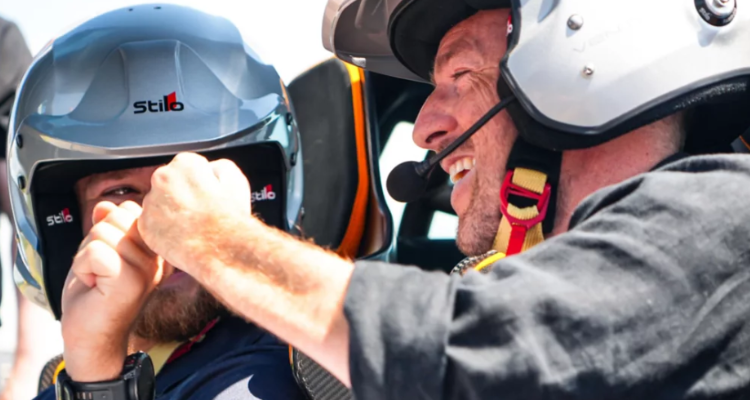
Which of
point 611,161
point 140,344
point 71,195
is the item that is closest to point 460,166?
point 611,161

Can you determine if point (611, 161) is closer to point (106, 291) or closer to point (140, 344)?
point (106, 291)

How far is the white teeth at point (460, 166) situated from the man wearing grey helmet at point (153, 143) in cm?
40

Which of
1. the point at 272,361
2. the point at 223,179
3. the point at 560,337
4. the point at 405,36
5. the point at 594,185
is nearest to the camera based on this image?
the point at 560,337

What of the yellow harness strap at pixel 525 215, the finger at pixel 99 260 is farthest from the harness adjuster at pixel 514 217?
the finger at pixel 99 260

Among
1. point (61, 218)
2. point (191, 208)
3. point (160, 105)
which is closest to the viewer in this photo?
point (191, 208)

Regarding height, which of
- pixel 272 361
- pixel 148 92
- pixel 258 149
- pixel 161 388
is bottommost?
pixel 161 388

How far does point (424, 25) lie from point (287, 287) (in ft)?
2.90

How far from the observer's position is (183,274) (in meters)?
1.81

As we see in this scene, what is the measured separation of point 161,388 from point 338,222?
0.62 m

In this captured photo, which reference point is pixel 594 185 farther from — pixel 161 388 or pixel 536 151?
pixel 161 388

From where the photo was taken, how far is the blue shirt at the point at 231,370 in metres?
1.48

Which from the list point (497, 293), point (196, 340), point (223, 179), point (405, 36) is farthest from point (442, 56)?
point (497, 293)

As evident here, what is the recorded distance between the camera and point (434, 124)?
1.57 meters

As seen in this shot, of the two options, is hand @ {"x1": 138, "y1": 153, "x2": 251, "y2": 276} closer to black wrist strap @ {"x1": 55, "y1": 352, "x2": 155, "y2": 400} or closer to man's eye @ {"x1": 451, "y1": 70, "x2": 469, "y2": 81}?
black wrist strap @ {"x1": 55, "y1": 352, "x2": 155, "y2": 400}
